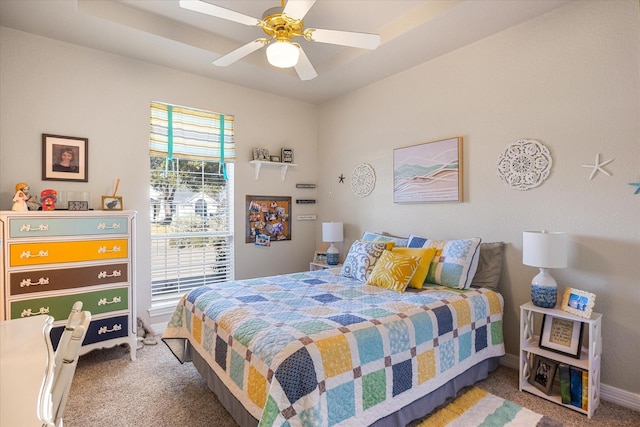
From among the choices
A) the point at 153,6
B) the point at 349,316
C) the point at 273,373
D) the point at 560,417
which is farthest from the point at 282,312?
the point at 153,6

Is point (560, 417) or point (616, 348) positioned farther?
point (616, 348)

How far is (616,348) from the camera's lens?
217cm

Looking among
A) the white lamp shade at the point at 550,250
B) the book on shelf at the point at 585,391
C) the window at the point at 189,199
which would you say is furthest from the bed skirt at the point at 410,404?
the window at the point at 189,199

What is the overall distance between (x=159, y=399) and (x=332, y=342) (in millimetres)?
1437

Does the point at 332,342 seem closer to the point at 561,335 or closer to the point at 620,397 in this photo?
the point at 561,335

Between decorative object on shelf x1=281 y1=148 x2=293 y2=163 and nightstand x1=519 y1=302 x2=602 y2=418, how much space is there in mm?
3018

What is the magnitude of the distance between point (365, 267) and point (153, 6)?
2730 millimetres

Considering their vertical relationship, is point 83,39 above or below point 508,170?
above

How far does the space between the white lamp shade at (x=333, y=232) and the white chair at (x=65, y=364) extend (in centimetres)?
302

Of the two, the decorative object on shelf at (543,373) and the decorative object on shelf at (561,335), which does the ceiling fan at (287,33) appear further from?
the decorative object on shelf at (543,373)

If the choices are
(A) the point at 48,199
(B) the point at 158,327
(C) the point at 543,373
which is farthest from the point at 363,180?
(A) the point at 48,199

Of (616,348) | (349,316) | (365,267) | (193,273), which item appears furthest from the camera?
(193,273)

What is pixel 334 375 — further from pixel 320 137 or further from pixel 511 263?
pixel 320 137

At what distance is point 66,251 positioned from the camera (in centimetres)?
247
